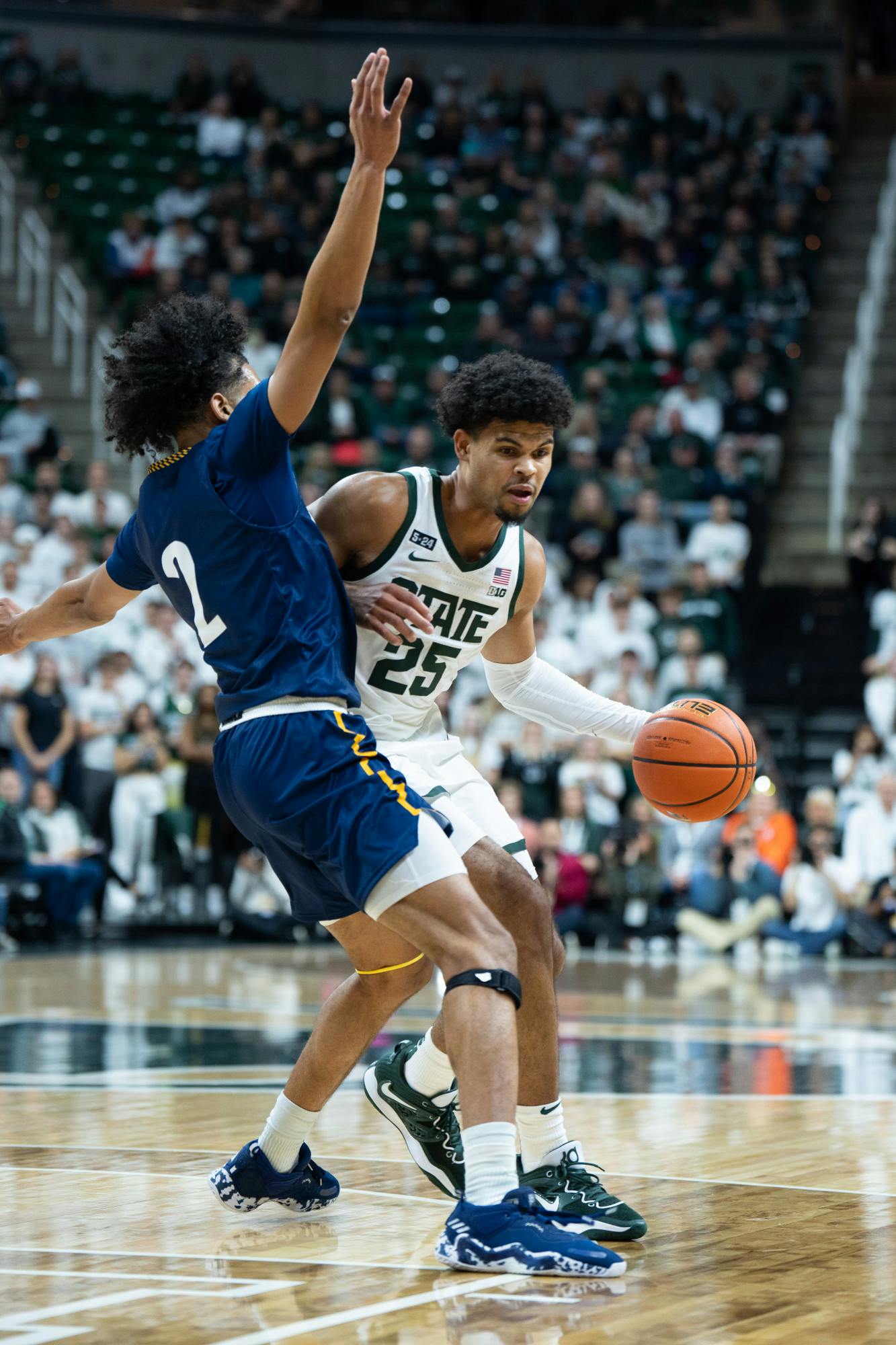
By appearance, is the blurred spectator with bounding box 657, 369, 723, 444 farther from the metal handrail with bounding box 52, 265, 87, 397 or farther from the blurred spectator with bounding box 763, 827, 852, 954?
the metal handrail with bounding box 52, 265, 87, 397

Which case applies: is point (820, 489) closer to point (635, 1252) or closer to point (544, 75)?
point (544, 75)

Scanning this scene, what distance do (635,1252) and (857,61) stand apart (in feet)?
72.7

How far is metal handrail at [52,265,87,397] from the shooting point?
18.6 meters

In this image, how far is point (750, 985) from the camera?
1076cm

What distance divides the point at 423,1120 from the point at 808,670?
11.6 m

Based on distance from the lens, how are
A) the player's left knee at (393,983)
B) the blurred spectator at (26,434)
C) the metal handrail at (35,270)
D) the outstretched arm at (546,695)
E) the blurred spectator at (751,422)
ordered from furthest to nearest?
the metal handrail at (35,270) < the blurred spectator at (751,422) < the blurred spectator at (26,434) < the outstretched arm at (546,695) < the player's left knee at (393,983)

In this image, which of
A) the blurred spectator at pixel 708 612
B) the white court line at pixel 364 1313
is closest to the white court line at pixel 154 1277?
the white court line at pixel 364 1313

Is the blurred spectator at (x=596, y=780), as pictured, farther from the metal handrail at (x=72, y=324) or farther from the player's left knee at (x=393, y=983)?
the player's left knee at (x=393, y=983)

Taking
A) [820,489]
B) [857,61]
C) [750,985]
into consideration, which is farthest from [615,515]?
[857,61]

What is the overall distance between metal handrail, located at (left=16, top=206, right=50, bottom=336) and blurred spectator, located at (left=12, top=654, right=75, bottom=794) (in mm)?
6987

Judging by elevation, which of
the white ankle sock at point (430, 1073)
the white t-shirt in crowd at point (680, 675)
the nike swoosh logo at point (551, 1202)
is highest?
the white t-shirt in crowd at point (680, 675)

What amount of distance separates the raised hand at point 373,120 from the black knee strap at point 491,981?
5.54 ft

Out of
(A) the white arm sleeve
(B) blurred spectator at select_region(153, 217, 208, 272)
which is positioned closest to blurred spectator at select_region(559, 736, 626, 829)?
(B) blurred spectator at select_region(153, 217, 208, 272)

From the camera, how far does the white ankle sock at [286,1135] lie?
14.3 ft
